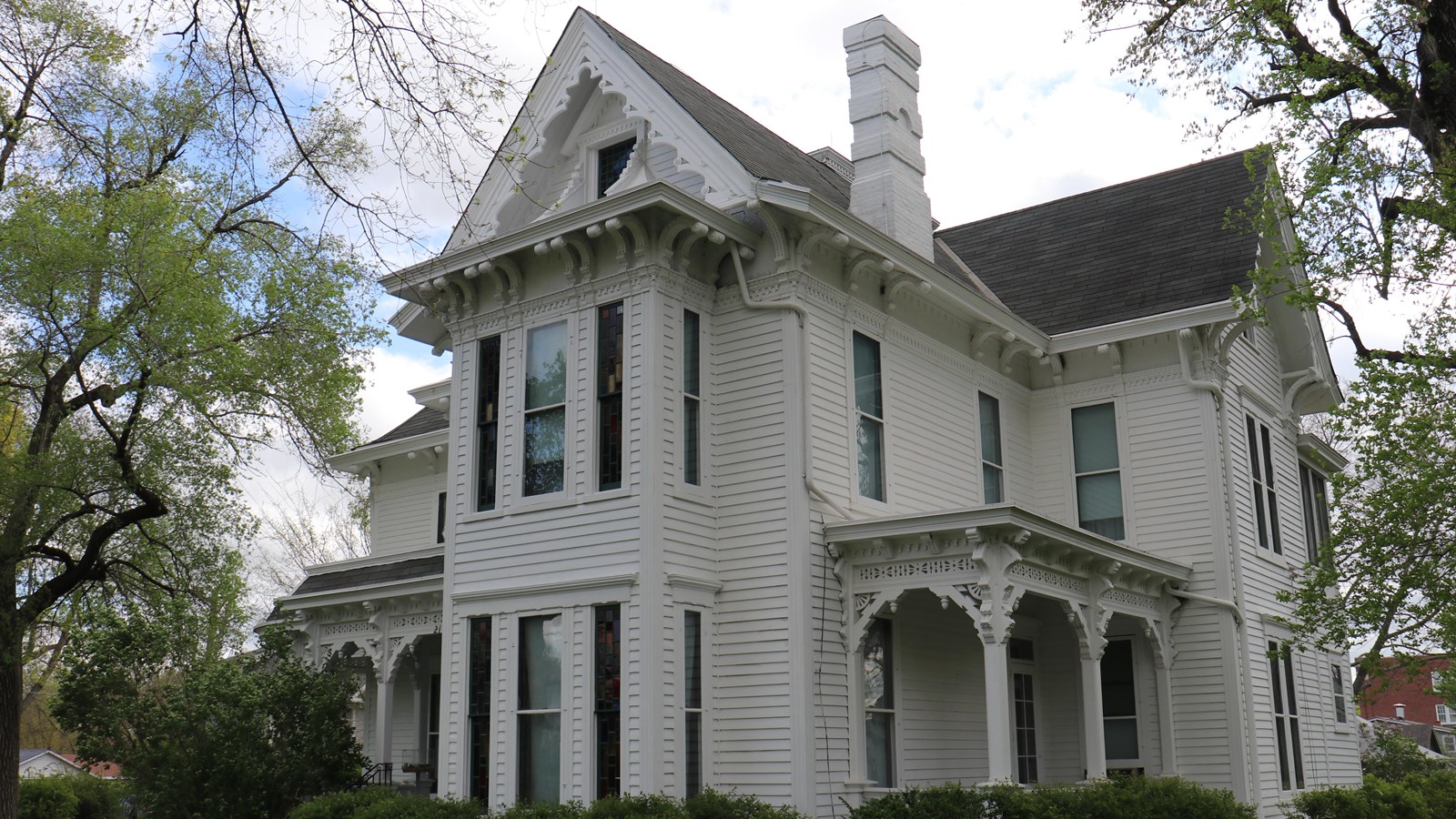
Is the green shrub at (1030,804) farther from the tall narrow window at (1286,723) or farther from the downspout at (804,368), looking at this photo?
the tall narrow window at (1286,723)

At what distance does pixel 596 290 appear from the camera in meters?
14.9

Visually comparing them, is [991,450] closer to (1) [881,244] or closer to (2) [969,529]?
(1) [881,244]

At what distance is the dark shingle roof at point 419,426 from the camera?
24.1 metres

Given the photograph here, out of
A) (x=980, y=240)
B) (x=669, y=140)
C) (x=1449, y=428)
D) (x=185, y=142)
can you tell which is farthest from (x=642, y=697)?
(x=980, y=240)

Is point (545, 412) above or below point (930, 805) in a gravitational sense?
above

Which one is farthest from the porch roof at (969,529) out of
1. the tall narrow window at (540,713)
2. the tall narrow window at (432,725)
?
the tall narrow window at (432,725)

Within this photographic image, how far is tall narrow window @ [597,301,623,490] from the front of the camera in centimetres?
1430

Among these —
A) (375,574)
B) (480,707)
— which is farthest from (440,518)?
(480,707)

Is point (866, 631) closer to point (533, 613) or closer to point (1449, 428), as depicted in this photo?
point (533, 613)

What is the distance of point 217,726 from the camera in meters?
17.1

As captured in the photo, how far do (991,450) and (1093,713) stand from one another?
185 inches

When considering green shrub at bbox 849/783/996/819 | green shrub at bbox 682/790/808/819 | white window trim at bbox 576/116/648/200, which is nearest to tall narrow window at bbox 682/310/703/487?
white window trim at bbox 576/116/648/200

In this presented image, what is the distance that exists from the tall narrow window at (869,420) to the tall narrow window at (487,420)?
4454 mm

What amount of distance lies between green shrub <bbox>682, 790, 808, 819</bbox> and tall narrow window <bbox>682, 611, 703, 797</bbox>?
24.2 inches
